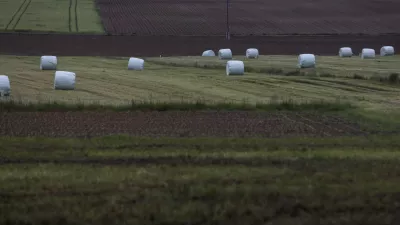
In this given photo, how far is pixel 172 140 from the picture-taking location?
1772cm

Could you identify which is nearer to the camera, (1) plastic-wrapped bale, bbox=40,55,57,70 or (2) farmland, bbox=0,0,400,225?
(2) farmland, bbox=0,0,400,225

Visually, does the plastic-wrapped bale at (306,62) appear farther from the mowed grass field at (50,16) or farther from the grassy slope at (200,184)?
the mowed grass field at (50,16)

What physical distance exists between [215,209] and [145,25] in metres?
68.6

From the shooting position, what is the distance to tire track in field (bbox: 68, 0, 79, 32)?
73188 mm

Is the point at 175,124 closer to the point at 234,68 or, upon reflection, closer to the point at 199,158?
the point at 199,158

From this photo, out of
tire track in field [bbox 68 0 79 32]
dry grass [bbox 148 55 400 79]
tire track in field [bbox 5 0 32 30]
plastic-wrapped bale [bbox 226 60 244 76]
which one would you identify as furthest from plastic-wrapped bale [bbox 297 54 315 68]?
tire track in field [bbox 5 0 32 30]

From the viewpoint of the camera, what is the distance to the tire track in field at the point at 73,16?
2881 inches

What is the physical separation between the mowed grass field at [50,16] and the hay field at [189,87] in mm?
30310

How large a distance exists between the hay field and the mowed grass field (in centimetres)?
3031

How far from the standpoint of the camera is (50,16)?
80.4 m

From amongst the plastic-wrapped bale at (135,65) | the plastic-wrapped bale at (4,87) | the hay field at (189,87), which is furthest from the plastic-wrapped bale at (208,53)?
the plastic-wrapped bale at (4,87)

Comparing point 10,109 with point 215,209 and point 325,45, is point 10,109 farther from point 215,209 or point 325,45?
point 325,45

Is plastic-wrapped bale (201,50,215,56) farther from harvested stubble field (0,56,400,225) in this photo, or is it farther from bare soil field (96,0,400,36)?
harvested stubble field (0,56,400,225)

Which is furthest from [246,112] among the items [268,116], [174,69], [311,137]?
[174,69]
